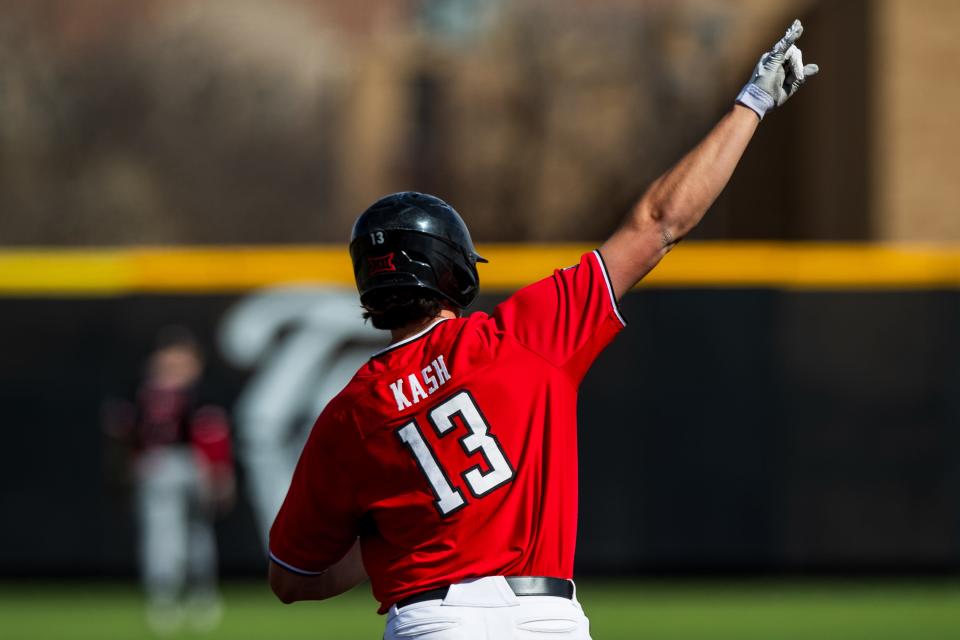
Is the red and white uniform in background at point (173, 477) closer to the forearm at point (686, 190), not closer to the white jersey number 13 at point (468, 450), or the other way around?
the white jersey number 13 at point (468, 450)

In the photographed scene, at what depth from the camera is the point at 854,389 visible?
39.9 feet

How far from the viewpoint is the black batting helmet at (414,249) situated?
10.7 ft

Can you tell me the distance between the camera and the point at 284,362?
12359 millimetres

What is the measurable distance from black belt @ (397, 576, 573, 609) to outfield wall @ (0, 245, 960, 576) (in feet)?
28.8

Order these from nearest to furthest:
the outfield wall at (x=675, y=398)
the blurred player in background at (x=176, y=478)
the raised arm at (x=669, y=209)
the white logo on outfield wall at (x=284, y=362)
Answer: the raised arm at (x=669, y=209) < the blurred player in background at (x=176, y=478) < the outfield wall at (x=675, y=398) < the white logo on outfield wall at (x=284, y=362)

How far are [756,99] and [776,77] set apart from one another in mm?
120

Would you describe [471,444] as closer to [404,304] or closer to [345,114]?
[404,304]

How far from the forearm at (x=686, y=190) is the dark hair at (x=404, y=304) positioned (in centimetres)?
49

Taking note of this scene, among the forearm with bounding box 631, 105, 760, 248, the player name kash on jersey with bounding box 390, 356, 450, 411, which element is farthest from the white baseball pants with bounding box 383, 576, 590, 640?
the forearm with bounding box 631, 105, 760, 248

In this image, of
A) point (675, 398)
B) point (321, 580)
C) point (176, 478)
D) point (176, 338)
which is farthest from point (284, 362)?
point (321, 580)

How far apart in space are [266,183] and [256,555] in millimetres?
19932

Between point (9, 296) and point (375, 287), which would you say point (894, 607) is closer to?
point (9, 296)

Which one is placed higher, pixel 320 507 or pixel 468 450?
pixel 468 450

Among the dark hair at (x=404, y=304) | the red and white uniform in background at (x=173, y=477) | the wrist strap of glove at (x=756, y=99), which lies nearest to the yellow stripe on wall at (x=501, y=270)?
the red and white uniform in background at (x=173, y=477)
